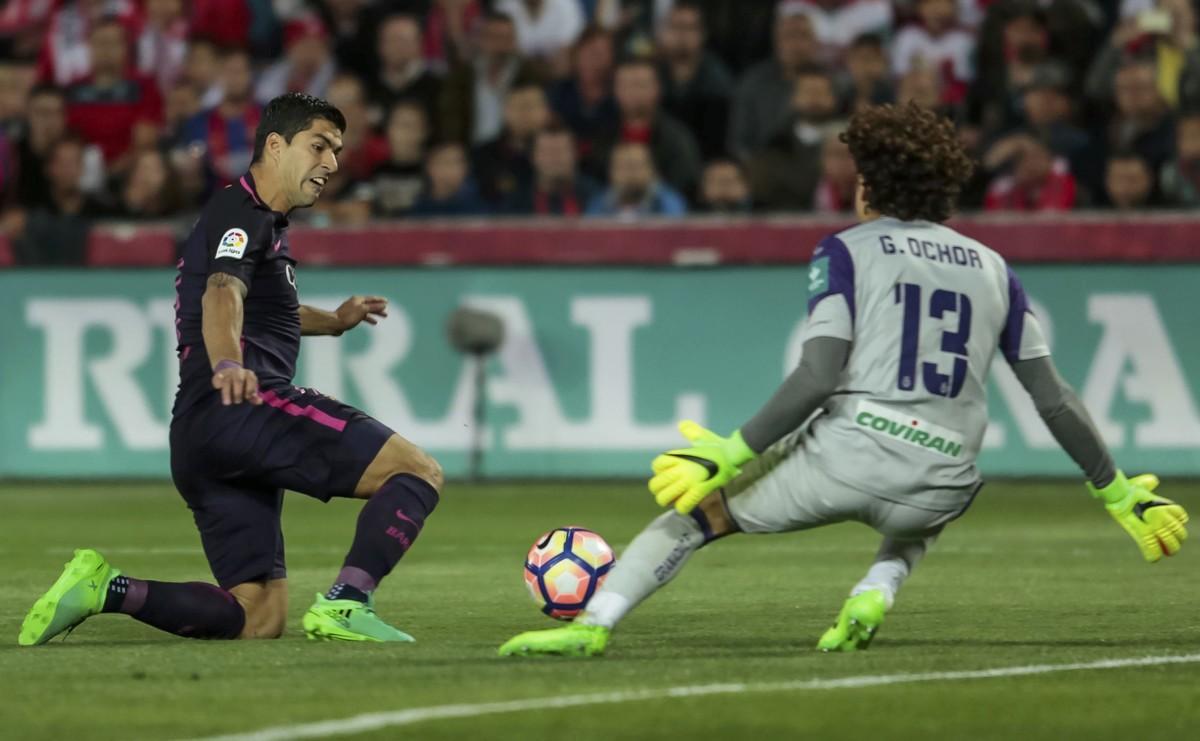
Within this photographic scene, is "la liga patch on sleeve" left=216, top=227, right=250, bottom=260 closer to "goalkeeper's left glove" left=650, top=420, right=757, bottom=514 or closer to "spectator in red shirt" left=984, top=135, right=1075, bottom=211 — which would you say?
"goalkeeper's left glove" left=650, top=420, right=757, bottom=514

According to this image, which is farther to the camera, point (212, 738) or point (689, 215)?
point (689, 215)

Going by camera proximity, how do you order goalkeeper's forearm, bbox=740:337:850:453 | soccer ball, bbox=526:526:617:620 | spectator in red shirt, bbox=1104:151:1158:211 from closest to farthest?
goalkeeper's forearm, bbox=740:337:850:453 < soccer ball, bbox=526:526:617:620 < spectator in red shirt, bbox=1104:151:1158:211

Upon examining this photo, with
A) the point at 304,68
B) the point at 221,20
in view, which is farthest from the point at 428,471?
the point at 221,20

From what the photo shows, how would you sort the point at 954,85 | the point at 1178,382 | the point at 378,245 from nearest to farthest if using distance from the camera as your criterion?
the point at 1178,382, the point at 378,245, the point at 954,85

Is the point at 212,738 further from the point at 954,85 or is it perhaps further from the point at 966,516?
the point at 954,85

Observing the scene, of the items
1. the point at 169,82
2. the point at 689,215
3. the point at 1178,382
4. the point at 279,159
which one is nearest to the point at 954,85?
the point at 689,215

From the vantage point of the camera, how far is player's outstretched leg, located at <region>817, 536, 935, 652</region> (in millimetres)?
6410

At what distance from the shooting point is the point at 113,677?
611 centimetres

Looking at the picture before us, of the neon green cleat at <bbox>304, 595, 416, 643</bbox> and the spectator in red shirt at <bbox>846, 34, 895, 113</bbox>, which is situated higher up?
the spectator in red shirt at <bbox>846, 34, 895, 113</bbox>

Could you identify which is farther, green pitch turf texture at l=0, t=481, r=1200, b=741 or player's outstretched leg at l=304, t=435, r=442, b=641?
player's outstretched leg at l=304, t=435, r=442, b=641

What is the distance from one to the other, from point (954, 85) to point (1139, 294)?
9.37ft

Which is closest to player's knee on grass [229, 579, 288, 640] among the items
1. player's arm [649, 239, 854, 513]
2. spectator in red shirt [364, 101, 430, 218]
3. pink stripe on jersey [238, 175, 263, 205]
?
pink stripe on jersey [238, 175, 263, 205]

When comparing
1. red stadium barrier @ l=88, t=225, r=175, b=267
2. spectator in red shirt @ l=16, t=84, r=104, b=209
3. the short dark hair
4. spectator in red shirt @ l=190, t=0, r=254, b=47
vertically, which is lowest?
red stadium barrier @ l=88, t=225, r=175, b=267

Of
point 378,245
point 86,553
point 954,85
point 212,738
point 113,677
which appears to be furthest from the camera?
point 954,85
